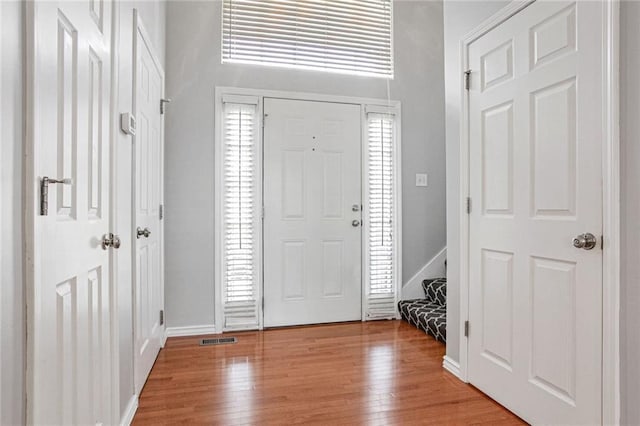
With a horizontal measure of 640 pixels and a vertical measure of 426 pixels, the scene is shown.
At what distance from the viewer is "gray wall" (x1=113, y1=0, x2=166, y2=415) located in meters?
1.73

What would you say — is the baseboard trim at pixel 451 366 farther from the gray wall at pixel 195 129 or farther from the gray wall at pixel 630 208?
the gray wall at pixel 195 129

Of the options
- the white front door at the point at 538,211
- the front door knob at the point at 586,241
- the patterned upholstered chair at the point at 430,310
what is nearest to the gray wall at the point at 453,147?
the white front door at the point at 538,211

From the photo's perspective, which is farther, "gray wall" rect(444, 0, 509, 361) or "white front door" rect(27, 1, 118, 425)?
"gray wall" rect(444, 0, 509, 361)

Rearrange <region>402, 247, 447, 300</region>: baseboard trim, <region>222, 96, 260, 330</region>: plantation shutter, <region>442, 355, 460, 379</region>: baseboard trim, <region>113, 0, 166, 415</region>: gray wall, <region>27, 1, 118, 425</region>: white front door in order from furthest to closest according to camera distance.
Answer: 1. <region>402, 247, 447, 300</region>: baseboard trim
2. <region>222, 96, 260, 330</region>: plantation shutter
3. <region>442, 355, 460, 379</region>: baseboard trim
4. <region>113, 0, 166, 415</region>: gray wall
5. <region>27, 1, 118, 425</region>: white front door

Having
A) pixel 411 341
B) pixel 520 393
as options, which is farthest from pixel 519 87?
pixel 411 341

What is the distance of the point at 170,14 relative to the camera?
3158 millimetres

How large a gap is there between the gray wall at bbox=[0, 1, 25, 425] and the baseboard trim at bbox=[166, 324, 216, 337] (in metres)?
2.33

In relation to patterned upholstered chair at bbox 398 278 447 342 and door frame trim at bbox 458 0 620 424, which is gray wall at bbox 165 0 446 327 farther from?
door frame trim at bbox 458 0 620 424

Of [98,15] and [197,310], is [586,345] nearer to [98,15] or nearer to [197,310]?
[98,15]

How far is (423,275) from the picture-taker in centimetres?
376

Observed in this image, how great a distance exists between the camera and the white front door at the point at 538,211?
1.57m

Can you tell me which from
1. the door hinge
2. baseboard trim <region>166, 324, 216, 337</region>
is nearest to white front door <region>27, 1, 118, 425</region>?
the door hinge

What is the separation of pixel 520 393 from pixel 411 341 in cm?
114

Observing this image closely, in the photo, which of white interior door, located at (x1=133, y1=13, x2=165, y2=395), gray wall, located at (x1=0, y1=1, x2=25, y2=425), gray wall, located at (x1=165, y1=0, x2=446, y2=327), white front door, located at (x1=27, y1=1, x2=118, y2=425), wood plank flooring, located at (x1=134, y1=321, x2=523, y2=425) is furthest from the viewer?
gray wall, located at (x1=165, y1=0, x2=446, y2=327)
